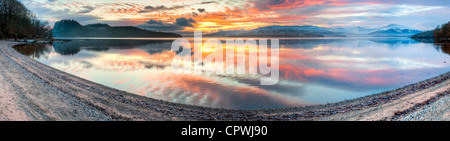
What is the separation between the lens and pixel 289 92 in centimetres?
1630

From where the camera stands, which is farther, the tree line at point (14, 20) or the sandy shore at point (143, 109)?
the tree line at point (14, 20)

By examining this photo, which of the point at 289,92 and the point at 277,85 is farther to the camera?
the point at 277,85

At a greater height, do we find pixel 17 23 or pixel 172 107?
pixel 17 23

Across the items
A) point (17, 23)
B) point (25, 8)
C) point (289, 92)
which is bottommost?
point (289, 92)

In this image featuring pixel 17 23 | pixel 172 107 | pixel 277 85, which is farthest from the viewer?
pixel 17 23

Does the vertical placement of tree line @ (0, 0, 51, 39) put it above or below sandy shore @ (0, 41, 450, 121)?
above

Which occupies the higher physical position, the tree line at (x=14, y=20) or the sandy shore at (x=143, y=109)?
the tree line at (x=14, y=20)

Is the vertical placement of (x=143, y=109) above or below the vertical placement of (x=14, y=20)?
below

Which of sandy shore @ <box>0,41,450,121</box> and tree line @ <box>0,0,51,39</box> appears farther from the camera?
tree line @ <box>0,0,51,39</box>

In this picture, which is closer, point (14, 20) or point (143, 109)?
point (143, 109)

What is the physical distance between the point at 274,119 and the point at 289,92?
21.3 ft
